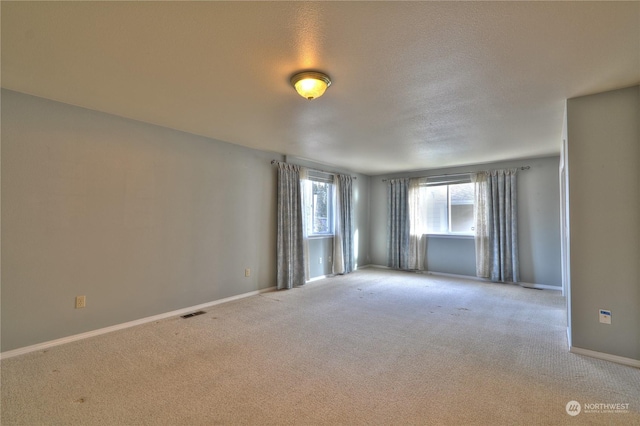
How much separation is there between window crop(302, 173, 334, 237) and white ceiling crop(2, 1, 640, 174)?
2.23m

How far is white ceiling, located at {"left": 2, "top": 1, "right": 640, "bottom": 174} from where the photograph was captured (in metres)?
1.60

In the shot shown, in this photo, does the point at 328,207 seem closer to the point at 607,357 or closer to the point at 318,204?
the point at 318,204

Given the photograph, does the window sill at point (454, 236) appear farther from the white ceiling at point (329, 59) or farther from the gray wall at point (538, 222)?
the white ceiling at point (329, 59)

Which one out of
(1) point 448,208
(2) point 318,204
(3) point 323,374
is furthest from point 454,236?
(3) point 323,374

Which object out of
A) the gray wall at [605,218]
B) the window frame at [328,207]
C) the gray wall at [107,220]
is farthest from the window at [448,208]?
the gray wall at [107,220]

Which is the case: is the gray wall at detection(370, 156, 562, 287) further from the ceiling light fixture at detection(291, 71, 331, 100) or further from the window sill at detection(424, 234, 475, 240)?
the ceiling light fixture at detection(291, 71, 331, 100)

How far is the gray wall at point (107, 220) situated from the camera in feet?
8.48

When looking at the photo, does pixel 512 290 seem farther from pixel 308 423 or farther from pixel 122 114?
pixel 122 114

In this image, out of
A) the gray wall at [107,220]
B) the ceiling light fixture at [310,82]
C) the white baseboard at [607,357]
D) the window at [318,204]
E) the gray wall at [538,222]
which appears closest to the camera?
the ceiling light fixture at [310,82]

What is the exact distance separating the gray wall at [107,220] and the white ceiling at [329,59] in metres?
0.38

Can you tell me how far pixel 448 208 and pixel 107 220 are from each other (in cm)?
603

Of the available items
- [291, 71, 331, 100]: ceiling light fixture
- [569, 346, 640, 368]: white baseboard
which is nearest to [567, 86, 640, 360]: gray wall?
[569, 346, 640, 368]: white baseboard

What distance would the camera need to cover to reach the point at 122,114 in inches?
124

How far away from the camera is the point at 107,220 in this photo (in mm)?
3092
